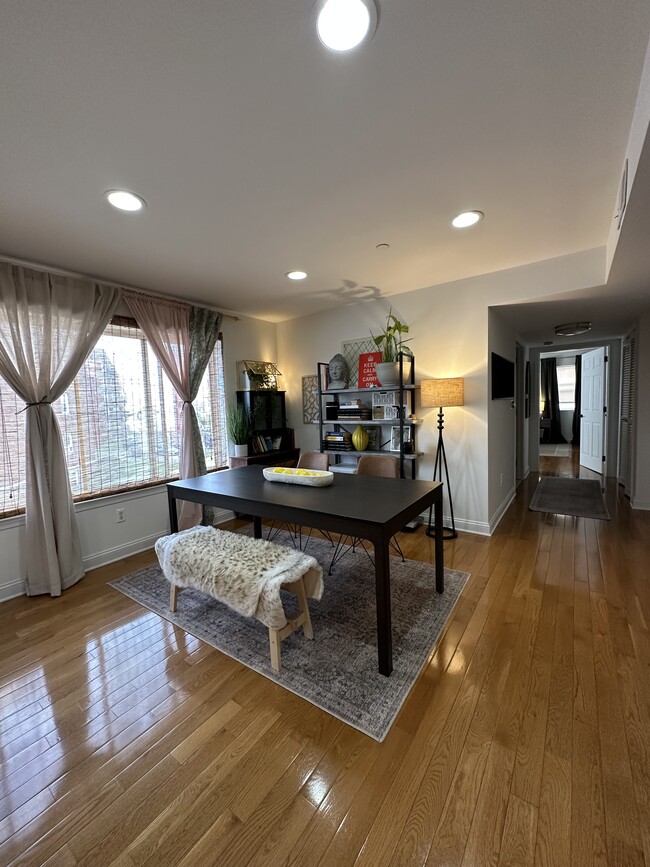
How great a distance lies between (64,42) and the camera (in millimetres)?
1093

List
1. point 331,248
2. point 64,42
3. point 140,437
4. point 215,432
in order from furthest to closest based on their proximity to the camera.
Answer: point 215,432 < point 140,437 < point 331,248 < point 64,42

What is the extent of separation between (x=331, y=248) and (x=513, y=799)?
3.00 meters

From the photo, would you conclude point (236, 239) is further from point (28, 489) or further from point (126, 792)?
point (126, 792)

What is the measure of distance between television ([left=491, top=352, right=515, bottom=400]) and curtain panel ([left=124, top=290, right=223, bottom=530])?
294cm

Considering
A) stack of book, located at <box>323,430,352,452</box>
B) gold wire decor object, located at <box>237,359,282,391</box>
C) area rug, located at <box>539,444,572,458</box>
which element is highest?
gold wire decor object, located at <box>237,359,282,391</box>

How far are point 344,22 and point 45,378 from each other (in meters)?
2.82

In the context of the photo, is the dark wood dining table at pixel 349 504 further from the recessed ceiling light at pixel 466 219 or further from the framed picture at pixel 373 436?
the recessed ceiling light at pixel 466 219

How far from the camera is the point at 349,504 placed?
1972mm

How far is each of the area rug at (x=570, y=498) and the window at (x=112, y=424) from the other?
13.9 feet

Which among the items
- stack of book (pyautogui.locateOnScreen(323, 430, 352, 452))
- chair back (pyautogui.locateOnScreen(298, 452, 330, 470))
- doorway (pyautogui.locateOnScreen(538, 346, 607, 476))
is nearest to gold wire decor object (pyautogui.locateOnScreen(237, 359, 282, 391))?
stack of book (pyautogui.locateOnScreen(323, 430, 352, 452))

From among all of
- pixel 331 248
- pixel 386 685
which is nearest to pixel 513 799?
pixel 386 685

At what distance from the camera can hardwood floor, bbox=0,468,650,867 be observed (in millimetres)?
1079

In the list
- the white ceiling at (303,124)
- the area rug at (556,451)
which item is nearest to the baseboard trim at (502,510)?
the white ceiling at (303,124)

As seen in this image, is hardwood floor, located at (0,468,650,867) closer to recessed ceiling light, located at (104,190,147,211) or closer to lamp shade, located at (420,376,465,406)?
lamp shade, located at (420,376,465,406)
